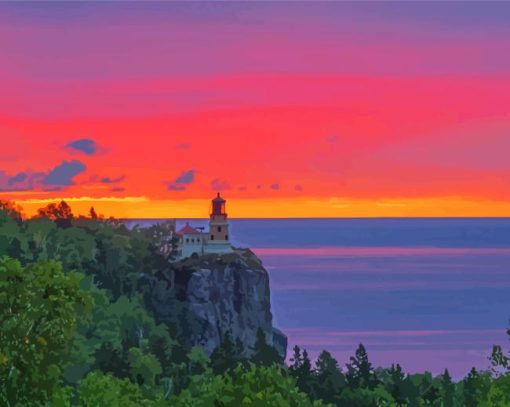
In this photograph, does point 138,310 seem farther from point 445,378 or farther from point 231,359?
point 445,378

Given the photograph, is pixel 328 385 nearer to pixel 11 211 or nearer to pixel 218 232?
pixel 218 232

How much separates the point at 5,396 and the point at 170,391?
2651 cm

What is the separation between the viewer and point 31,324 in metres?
50.9

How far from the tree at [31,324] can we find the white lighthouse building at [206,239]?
92.0m

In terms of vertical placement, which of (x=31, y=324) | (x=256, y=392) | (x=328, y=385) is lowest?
(x=256, y=392)

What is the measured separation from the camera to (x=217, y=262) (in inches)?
5325

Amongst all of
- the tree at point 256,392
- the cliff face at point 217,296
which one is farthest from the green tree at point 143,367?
the cliff face at point 217,296

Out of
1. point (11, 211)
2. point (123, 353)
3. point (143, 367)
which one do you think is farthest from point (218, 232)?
point (143, 367)

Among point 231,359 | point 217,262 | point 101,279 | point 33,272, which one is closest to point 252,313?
point 217,262

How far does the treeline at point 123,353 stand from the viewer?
2009 inches

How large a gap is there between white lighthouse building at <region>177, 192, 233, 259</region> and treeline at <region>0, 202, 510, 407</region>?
2002 millimetres

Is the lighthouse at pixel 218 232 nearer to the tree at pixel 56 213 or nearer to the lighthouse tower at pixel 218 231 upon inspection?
the lighthouse tower at pixel 218 231

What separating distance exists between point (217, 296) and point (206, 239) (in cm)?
1662

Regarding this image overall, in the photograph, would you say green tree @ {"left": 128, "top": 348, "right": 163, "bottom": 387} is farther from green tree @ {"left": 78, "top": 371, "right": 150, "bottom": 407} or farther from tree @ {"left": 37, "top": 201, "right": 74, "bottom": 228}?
tree @ {"left": 37, "top": 201, "right": 74, "bottom": 228}
